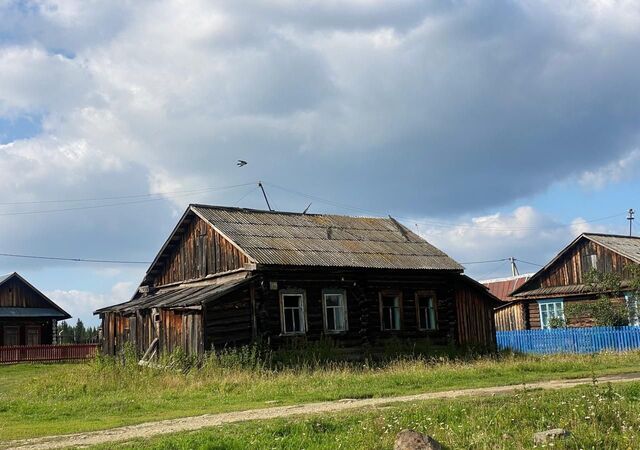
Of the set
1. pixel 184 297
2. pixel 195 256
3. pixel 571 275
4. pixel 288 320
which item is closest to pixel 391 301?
pixel 288 320

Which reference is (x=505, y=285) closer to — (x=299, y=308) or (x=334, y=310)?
(x=334, y=310)

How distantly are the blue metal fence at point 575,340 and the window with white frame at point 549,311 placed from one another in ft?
16.4

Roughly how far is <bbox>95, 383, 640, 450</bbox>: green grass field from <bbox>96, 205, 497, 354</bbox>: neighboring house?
11.9 meters

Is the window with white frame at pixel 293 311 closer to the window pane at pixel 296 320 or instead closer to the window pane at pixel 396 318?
the window pane at pixel 296 320

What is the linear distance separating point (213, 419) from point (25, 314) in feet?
124

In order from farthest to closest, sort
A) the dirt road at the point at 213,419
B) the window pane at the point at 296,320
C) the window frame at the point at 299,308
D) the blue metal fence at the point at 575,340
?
the blue metal fence at the point at 575,340
the window pane at the point at 296,320
the window frame at the point at 299,308
the dirt road at the point at 213,419

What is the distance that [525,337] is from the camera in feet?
107

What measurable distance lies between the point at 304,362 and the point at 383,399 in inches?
339

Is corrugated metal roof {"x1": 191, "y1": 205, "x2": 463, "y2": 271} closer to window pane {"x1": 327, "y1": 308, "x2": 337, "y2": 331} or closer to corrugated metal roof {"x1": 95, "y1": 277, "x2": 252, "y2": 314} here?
corrugated metal roof {"x1": 95, "y1": 277, "x2": 252, "y2": 314}

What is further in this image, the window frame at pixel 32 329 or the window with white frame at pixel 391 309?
the window frame at pixel 32 329

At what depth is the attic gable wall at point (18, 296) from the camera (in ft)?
151

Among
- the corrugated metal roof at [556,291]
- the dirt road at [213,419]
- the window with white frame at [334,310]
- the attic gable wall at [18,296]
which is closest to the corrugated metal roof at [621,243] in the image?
the corrugated metal roof at [556,291]

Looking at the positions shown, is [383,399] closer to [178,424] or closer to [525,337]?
[178,424]

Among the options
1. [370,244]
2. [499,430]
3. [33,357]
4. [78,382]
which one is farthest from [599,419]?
[33,357]
